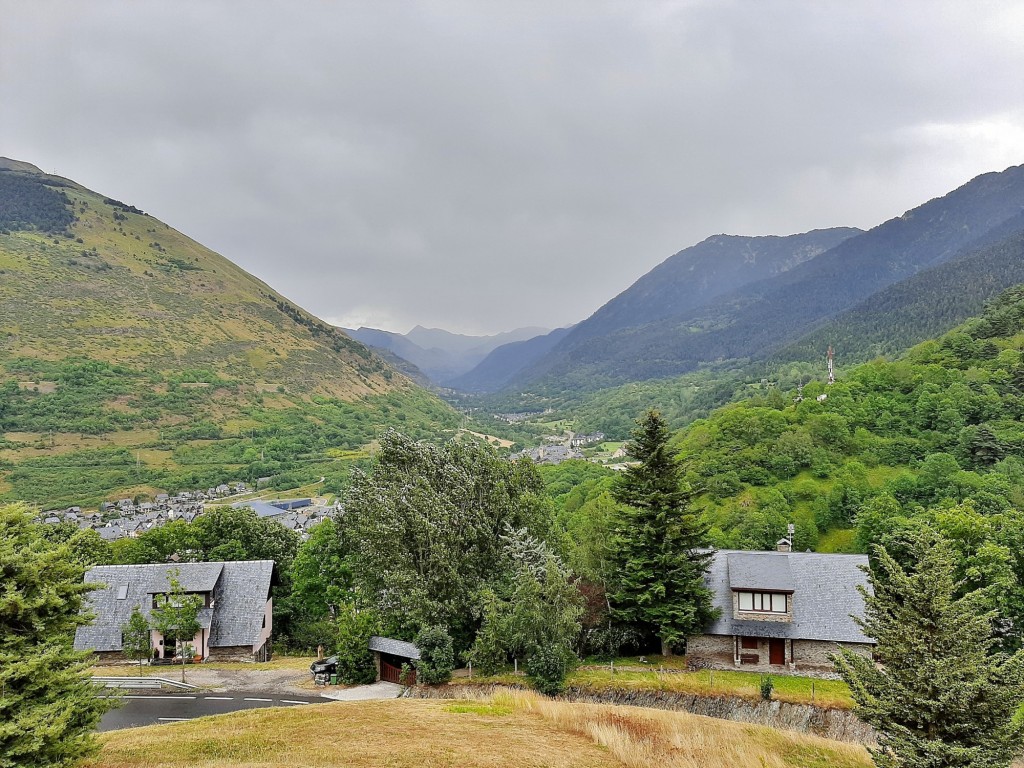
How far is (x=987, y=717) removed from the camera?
12625 millimetres

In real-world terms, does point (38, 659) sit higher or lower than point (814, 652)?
higher

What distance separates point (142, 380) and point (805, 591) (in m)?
147

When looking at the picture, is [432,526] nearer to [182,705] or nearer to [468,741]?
[468,741]

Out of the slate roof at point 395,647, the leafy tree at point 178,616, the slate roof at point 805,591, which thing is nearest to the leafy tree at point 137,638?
the leafy tree at point 178,616

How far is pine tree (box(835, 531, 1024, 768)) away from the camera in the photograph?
12.3m

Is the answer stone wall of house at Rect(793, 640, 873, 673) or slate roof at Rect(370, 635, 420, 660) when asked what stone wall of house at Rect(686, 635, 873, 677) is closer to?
stone wall of house at Rect(793, 640, 873, 673)

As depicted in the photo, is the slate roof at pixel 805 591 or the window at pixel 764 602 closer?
the slate roof at pixel 805 591

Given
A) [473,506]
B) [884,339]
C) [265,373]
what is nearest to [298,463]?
[265,373]

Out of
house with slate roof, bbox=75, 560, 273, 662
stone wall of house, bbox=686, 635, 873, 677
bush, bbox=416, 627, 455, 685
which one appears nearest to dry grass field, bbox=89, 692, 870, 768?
bush, bbox=416, 627, 455, 685

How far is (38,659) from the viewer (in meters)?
11.9

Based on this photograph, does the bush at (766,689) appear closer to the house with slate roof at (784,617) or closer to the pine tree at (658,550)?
the house with slate roof at (784,617)

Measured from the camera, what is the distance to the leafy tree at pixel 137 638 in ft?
103

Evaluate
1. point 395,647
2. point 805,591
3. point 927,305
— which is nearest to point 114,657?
point 395,647

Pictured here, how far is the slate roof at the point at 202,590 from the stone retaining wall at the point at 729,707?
46.1ft
